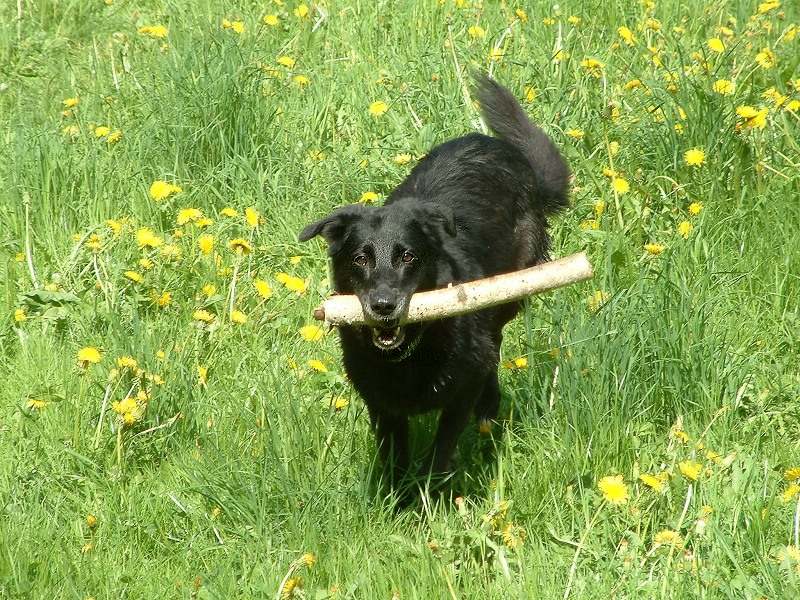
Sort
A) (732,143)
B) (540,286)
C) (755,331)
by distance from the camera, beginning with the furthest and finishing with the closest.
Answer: (732,143)
(755,331)
(540,286)

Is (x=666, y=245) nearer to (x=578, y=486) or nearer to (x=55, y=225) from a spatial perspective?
(x=578, y=486)

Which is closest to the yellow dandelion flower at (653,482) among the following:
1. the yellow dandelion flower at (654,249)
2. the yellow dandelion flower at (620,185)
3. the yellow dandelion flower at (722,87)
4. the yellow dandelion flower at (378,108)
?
the yellow dandelion flower at (654,249)

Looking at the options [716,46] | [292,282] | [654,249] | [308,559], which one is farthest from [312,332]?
[716,46]

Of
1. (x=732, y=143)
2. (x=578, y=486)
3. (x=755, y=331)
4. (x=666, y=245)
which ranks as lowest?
(x=578, y=486)

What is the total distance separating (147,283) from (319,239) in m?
0.91

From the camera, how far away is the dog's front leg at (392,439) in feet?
13.7

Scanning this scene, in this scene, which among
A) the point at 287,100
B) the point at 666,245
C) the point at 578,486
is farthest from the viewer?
the point at 287,100

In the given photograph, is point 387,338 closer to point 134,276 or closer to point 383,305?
point 383,305

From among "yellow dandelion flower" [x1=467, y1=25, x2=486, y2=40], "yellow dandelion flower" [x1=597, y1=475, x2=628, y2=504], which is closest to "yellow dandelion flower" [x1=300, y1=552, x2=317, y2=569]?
"yellow dandelion flower" [x1=597, y1=475, x2=628, y2=504]

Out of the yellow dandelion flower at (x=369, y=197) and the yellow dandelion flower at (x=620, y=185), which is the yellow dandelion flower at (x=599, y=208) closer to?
the yellow dandelion flower at (x=620, y=185)

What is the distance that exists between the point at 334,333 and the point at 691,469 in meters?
1.93

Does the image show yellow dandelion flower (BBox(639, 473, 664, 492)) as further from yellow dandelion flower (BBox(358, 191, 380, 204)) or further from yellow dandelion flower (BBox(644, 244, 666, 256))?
yellow dandelion flower (BBox(358, 191, 380, 204))

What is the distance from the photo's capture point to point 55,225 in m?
5.40

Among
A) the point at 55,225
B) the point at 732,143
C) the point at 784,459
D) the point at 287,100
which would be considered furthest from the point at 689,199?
the point at 55,225
